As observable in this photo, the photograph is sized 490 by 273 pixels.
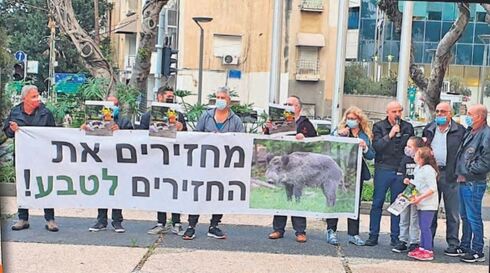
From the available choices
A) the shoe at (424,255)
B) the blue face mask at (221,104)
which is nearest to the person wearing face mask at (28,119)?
the blue face mask at (221,104)

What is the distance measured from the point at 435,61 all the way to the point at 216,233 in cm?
751

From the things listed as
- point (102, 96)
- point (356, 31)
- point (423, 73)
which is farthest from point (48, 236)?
point (356, 31)

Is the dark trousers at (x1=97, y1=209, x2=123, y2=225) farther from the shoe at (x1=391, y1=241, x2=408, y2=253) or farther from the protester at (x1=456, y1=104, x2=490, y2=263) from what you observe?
the protester at (x1=456, y1=104, x2=490, y2=263)

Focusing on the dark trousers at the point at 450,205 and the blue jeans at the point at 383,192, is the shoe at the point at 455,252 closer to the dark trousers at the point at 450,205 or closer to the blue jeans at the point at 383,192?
the dark trousers at the point at 450,205

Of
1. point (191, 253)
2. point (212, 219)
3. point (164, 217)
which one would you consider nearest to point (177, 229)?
point (164, 217)

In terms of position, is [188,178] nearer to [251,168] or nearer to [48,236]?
[251,168]

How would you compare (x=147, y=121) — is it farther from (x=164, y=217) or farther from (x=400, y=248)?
(x=400, y=248)

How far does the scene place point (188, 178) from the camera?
820 cm

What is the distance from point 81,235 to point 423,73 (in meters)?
9.87

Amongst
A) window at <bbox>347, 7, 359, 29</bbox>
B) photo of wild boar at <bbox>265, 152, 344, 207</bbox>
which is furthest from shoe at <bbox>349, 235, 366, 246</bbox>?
window at <bbox>347, 7, 359, 29</bbox>

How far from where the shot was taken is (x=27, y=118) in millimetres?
8188

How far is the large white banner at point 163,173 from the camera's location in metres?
8.16

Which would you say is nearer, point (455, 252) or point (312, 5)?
point (455, 252)

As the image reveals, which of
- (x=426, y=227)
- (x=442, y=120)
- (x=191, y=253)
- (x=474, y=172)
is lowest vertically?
(x=191, y=253)
